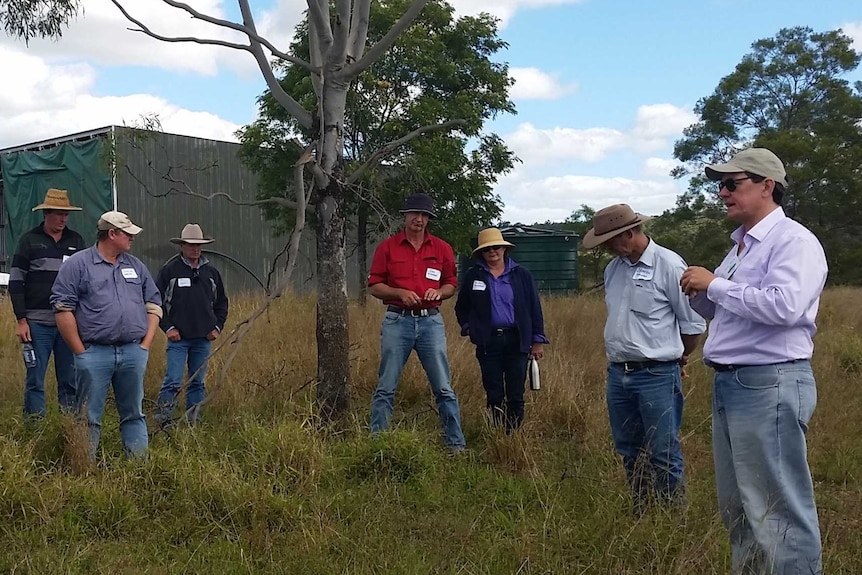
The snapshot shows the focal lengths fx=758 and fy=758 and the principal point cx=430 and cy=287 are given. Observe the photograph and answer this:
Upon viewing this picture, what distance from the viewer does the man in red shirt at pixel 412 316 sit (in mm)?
5031

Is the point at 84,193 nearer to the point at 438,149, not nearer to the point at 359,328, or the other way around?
the point at 438,149

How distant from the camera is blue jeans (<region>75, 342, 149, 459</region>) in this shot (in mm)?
4398

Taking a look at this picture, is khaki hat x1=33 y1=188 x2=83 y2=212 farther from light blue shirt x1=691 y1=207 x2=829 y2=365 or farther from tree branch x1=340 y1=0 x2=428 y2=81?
light blue shirt x1=691 y1=207 x2=829 y2=365

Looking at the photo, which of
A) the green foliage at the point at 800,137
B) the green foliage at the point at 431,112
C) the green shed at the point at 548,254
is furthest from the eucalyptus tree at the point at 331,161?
the green foliage at the point at 800,137

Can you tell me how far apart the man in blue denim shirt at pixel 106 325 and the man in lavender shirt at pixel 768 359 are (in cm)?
323

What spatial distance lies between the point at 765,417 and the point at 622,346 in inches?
43.4

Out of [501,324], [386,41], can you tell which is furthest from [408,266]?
[386,41]

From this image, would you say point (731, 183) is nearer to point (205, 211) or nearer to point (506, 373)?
point (506, 373)

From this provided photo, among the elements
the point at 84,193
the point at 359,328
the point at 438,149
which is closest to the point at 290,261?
the point at 359,328

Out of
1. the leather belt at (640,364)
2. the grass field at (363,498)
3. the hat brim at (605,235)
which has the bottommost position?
the grass field at (363,498)

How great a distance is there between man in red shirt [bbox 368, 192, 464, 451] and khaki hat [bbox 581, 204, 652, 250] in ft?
4.91

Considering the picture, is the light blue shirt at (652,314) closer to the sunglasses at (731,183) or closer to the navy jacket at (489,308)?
the sunglasses at (731,183)

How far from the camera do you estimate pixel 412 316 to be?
507cm

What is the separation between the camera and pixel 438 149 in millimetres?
12922
